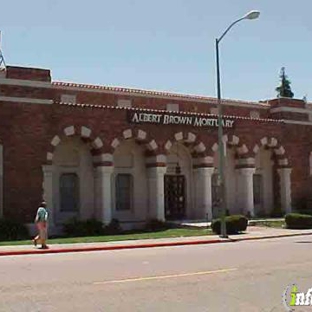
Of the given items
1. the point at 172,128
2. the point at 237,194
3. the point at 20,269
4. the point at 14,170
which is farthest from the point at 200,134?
the point at 20,269

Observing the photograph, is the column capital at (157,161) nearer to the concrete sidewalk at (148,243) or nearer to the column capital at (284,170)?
the concrete sidewalk at (148,243)

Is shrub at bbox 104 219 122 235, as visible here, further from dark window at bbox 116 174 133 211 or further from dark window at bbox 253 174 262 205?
dark window at bbox 253 174 262 205

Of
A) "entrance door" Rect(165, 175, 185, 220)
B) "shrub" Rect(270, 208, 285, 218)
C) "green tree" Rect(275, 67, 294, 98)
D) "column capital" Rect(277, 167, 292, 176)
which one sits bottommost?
"shrub" Rect(270, 208, 285, 218)

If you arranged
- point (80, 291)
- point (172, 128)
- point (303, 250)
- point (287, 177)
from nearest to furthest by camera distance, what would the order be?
point (80, 291) → point (303, 250) → point (172, 128) → point (287, 177)

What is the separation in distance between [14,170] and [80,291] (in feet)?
65.7

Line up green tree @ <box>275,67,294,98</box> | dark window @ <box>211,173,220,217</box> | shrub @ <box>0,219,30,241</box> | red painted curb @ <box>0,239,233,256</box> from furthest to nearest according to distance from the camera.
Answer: green tree @ <box>275,67,294,98</box> → dark window @ <box>211,173,220,217</box> → shrub @ <box>0,219,30,241</box> → red painted curb @ <box>0,239,233,256</box>

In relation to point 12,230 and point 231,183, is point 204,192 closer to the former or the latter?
point 231,183

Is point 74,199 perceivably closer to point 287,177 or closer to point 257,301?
point 287,177

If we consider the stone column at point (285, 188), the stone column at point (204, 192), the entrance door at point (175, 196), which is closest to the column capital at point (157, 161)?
the entrance door at point (175, 196)

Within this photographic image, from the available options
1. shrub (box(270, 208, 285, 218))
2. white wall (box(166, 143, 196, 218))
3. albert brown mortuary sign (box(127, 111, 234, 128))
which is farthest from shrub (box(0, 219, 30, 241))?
shrub (box(270, 208, 285, 218))

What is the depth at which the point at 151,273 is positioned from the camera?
15.0 meters

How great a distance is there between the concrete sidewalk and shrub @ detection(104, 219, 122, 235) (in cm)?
546

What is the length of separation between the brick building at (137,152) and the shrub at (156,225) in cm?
70

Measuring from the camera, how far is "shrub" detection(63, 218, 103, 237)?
3206 centimetres
